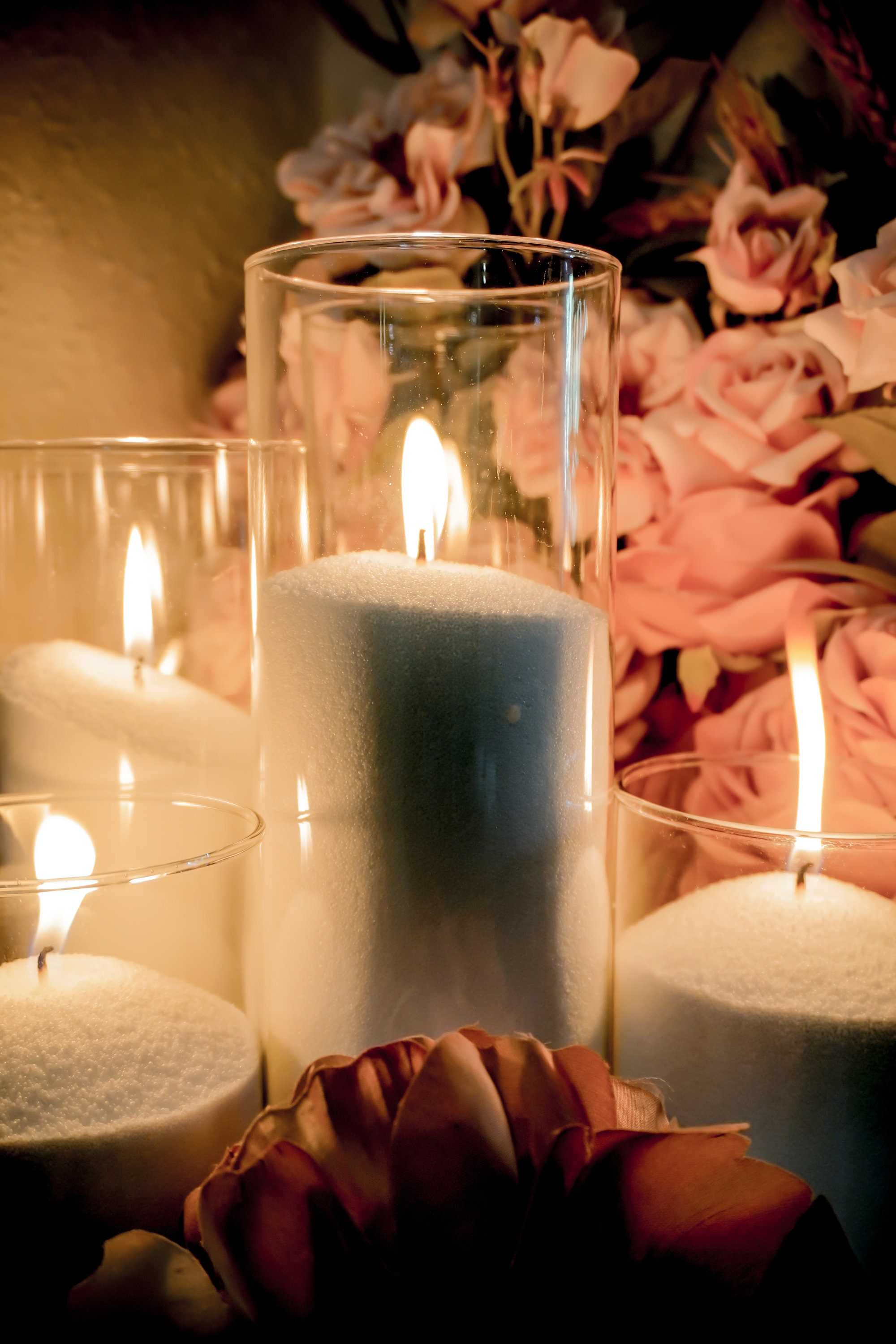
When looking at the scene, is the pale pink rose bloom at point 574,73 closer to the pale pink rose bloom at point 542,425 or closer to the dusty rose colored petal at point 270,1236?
the pale pink rose bloom at point 542,425

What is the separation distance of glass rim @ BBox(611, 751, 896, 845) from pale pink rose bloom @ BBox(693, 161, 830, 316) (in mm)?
214

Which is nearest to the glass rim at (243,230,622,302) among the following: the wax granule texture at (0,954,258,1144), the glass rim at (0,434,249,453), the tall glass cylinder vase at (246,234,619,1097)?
the tall glass cylinder vase at (246,234,619,1097)

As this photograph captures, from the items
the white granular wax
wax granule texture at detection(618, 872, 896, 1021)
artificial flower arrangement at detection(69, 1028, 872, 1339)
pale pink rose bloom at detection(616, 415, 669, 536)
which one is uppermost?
pale pink rose bloom at detection(616, 415, 669, 536)

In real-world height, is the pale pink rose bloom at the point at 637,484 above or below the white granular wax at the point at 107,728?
above

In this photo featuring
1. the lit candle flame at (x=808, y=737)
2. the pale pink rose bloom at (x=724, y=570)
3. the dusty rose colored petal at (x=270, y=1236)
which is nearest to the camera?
the dusty rose colored petal at (x=270, y=1236)

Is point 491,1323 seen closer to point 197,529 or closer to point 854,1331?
point 854,1331

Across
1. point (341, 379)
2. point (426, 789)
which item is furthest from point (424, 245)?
point (426, 789)

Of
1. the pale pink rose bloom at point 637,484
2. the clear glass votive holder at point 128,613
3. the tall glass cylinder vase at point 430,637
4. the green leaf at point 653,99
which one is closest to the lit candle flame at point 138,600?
the clear glass votive holder at point 128,613

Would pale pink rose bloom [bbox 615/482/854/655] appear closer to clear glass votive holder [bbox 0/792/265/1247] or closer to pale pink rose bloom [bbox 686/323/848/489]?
pale pink rose bloom [bbox 686/323/848/489]

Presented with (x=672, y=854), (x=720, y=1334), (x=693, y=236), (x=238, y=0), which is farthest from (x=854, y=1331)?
(x=238, y=0)

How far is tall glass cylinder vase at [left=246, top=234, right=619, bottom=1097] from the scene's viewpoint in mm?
301

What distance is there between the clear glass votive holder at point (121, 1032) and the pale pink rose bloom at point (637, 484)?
0.24m

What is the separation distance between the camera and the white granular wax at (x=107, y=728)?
16.2 inches

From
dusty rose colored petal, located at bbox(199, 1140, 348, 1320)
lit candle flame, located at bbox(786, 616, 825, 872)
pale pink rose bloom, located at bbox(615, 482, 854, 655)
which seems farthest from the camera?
pale pink rose bloom, located at bbox(615, 482, 854, 655)
